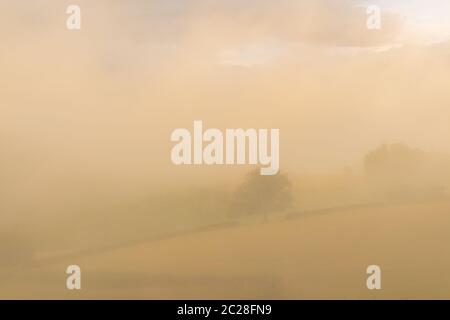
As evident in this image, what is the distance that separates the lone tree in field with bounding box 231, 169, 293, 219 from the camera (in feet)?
9.08

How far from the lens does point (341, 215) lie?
2.76 m

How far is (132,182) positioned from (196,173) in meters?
0.31

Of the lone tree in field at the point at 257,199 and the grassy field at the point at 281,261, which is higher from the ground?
the lone tree in field at the point at 257,199

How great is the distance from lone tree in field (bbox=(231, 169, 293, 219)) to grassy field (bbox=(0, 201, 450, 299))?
7 cm

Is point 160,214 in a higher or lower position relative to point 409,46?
lower

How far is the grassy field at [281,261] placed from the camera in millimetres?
2760

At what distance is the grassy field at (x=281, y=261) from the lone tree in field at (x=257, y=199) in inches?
2.9

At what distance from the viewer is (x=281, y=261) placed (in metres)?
2.76

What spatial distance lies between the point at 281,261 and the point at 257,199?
33 cm

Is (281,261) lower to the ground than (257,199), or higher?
lower

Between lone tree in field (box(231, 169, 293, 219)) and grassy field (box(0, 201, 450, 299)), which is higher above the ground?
lone tree in field (box(231, 169, 293, 219))
